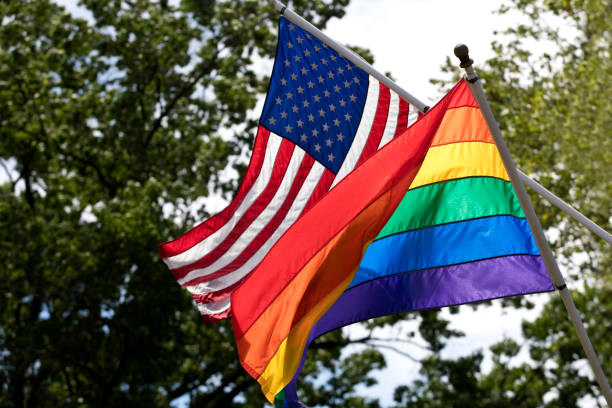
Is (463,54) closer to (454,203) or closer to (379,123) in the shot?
(454,203)

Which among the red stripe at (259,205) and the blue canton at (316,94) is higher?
the blue canton at (316,94)

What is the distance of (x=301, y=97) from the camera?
7844mm

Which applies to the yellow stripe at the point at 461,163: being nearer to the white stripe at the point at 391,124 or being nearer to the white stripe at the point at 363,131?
the white stripe at the point at 391,124

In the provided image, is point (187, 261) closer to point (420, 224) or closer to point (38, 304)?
point (420, 224)

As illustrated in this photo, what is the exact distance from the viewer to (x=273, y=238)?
7902mm

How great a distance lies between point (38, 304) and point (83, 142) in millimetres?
4410

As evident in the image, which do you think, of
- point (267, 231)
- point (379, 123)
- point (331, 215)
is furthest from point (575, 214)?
point (267, 231)

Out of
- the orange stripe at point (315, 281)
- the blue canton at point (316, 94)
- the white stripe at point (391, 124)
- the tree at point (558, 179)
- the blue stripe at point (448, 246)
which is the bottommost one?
the orange stripe at point (315, 281)

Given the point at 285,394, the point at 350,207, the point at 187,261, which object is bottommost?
the point at 285,394

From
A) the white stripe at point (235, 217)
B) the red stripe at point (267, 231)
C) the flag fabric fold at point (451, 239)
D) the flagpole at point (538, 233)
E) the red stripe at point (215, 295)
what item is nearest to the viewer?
the flagpole at point (538, 233)

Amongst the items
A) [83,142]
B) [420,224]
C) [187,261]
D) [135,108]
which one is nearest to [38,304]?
[83,142]

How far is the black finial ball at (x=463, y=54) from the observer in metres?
4.97

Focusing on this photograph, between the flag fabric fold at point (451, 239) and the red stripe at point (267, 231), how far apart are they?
134cm

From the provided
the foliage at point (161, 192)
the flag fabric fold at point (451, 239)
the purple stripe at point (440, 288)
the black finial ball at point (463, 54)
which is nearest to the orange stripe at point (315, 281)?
the purple stripe at point (440, 288)
